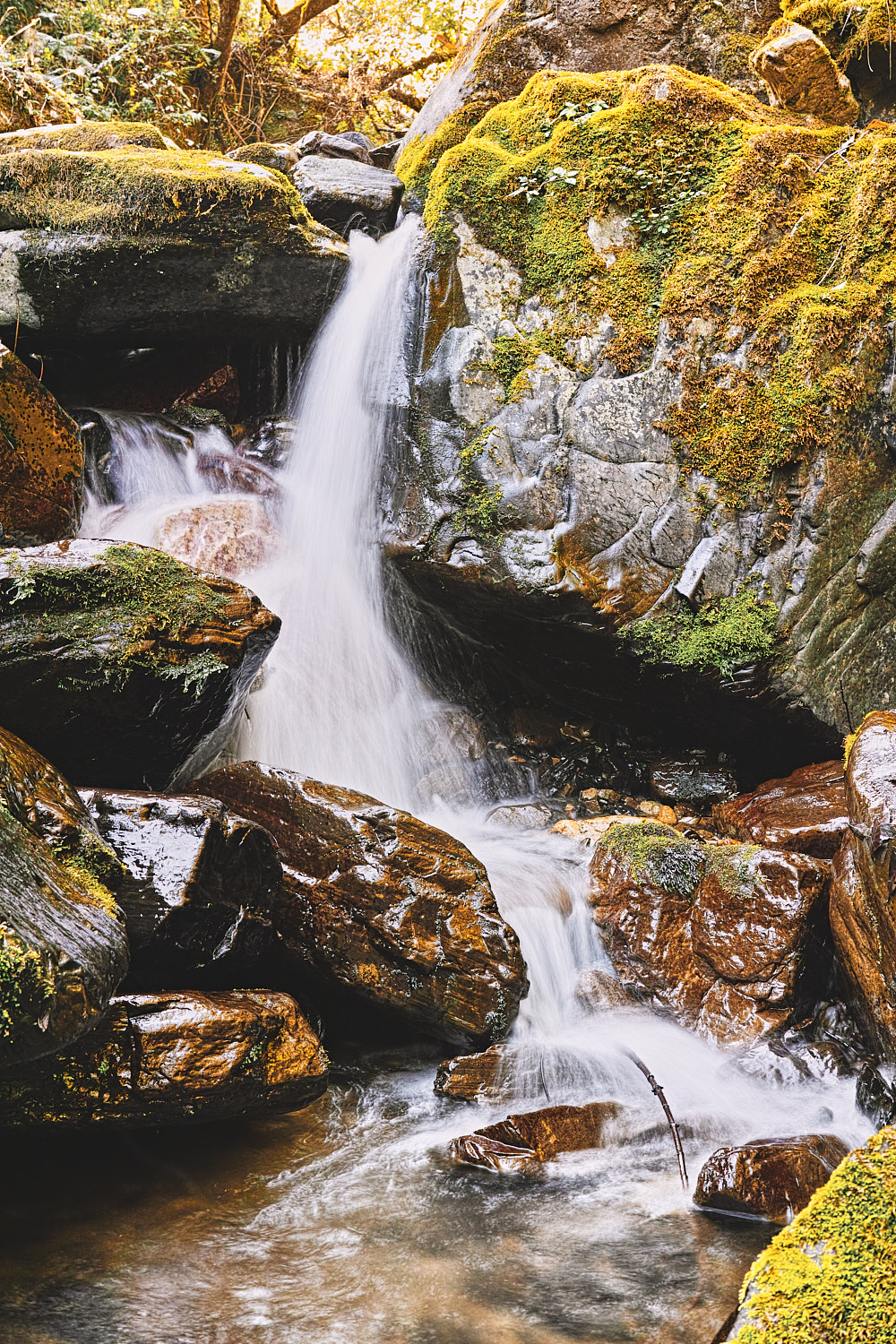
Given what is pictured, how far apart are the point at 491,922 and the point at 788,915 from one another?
1554 mm

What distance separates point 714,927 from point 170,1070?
2.89m

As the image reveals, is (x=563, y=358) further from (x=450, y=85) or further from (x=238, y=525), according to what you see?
(x=450, y=85)

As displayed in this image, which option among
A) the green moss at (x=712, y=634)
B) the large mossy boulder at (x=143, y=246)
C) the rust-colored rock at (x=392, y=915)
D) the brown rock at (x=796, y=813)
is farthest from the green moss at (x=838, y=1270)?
the large mossy boulder at (x=143, y=246)

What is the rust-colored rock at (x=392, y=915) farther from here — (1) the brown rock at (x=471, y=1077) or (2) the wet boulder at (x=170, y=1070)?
(2) the wet boulder at (x=170, y=1070)

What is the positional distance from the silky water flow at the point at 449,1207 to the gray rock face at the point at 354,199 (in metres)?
5.08

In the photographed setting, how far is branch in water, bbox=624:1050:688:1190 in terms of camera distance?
11.6 feet

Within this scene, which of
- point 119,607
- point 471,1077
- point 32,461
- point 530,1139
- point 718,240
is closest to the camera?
point 530,1139

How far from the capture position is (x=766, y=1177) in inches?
126

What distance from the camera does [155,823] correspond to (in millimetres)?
3908

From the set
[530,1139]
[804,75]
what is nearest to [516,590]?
[530,1139]

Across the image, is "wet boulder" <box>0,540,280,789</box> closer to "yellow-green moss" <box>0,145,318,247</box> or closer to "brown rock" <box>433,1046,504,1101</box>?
"brown rock" <box>433,1046,504,1101</box>

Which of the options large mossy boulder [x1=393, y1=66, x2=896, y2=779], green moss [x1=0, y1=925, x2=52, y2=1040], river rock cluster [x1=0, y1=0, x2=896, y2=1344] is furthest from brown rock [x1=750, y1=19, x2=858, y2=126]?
green moss [x1=0, y1=925, x2=52, y2=1040]

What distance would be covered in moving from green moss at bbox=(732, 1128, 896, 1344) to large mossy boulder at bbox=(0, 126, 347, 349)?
764cm

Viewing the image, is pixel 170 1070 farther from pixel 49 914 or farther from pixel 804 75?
pixel 804 75
